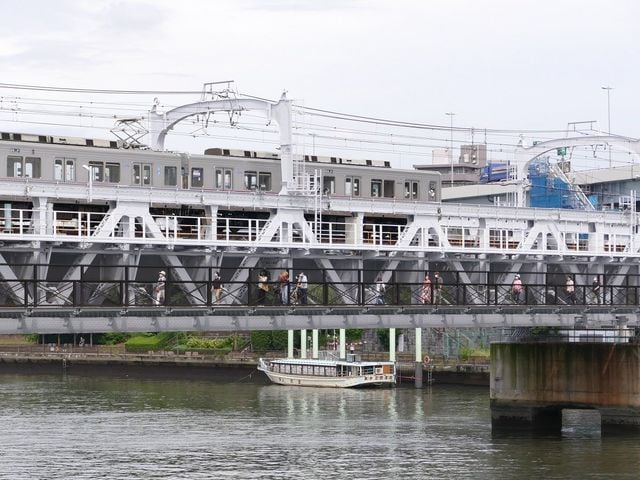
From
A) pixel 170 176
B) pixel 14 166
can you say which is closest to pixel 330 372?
pixel 170 176

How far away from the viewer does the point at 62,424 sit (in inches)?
3248

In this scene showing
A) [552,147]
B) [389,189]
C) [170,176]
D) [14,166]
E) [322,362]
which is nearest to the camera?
[14,166]

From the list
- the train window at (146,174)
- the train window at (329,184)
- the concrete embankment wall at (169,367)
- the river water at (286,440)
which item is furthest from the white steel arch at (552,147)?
the train window at (146,174)

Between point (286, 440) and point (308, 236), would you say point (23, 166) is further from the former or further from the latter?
point (286, 440)

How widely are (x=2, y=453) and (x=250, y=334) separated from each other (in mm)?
74549

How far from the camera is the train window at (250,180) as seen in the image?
3743 inches

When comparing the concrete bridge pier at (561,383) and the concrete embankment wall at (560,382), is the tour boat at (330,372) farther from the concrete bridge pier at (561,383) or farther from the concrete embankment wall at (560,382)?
the concrete embankment wall at (560,382)

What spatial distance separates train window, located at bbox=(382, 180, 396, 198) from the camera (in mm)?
101750

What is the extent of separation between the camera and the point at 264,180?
96.2 meters

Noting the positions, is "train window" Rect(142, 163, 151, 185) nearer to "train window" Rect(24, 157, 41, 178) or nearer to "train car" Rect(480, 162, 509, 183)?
"train window" Rect(24, 157, 41, 178)

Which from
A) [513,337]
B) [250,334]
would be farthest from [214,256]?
[250,334]

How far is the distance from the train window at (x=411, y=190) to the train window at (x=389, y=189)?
1229 millimetres

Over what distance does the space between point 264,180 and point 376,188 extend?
8944mm

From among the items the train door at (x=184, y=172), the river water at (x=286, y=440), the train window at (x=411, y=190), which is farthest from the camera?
the train window at (x=411, y=190)
